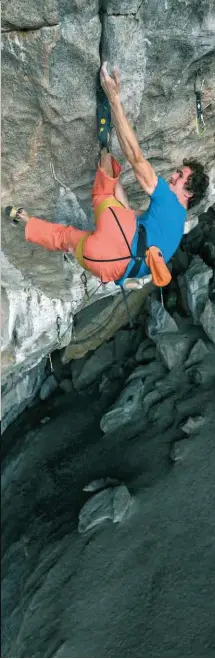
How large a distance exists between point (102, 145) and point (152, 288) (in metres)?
6.92

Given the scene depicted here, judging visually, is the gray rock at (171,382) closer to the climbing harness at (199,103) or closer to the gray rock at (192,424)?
the gray rock at (192,424)

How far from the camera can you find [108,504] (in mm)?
8305

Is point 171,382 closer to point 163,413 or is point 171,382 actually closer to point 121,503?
point 163,413

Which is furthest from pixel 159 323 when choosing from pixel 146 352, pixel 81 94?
pixel 81 94

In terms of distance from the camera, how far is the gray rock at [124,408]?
10172 mm

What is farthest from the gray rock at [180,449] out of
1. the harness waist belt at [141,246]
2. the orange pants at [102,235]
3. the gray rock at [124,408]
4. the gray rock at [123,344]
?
the harness waist belt at [141,246]

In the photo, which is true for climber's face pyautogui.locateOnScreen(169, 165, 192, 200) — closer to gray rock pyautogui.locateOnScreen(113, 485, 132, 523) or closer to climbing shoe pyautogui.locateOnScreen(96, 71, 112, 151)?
climbing shoe pyautogui.locateOnScreen(96, 71, 112, 151)

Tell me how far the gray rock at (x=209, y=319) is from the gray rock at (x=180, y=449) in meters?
2.18

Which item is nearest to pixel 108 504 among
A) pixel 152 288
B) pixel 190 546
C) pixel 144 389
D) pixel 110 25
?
pixel 190 546

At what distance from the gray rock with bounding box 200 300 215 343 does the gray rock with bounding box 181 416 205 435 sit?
67.3 inches

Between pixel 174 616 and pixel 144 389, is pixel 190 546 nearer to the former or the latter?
pixel 174 616

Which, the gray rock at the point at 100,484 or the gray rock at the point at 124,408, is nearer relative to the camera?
the gray rock at the point at 100,484

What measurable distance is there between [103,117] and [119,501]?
228 inches

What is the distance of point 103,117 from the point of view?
4.88m
